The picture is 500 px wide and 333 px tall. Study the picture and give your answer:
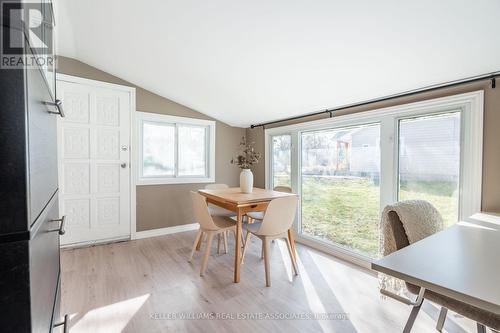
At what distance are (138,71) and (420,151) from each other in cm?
331

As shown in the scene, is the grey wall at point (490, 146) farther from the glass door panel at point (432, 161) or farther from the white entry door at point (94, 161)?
the white entry door at point (94, 161)

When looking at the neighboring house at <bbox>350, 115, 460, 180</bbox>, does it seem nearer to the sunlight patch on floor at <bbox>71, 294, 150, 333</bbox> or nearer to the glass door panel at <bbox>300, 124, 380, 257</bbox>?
the glass door panel at <bbox>300, 124, 380, 257</bbox>

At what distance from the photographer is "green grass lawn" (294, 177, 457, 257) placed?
6.73 feet

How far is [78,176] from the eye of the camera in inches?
115

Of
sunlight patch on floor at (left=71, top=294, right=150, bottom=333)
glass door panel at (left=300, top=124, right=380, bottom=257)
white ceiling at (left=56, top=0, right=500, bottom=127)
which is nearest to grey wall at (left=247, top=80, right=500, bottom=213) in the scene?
white ceiling at (left=56, top=0, right=500, bottom=127)

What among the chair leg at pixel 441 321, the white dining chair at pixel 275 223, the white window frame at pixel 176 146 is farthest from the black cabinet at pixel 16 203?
the white window frame at pixel 176 146

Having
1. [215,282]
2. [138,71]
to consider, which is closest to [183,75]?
[138,71]

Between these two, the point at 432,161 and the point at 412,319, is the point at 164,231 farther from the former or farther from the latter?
the point at 432,161

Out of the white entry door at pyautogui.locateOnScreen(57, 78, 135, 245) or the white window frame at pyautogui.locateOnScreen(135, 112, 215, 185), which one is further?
the white window frame at pyautogui.locateOnScreen(135, 112, 215, 185)

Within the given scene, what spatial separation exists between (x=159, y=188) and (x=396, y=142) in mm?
3203

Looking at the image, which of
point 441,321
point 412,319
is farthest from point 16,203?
point 441,321

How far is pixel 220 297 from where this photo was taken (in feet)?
6.26

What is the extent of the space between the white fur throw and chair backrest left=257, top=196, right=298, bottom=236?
945 mm

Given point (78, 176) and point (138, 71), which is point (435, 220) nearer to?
point (138, 71)
